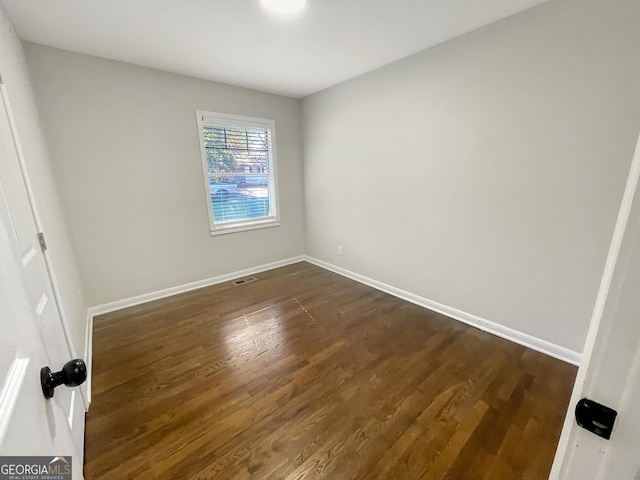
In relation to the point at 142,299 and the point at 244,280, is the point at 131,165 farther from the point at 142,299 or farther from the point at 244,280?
the point at 244,280

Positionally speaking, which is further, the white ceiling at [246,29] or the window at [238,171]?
the window at [238,171]

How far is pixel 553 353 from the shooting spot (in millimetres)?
1995

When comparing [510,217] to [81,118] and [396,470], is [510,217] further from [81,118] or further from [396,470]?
[81,118]

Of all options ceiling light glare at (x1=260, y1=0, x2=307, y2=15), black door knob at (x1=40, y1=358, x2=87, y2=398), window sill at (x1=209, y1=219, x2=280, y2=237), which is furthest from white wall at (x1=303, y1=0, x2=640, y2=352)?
black door knob at (x1=40, y1=358, x2=87, y2=398)

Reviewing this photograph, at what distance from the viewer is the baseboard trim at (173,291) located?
2748 millimetres

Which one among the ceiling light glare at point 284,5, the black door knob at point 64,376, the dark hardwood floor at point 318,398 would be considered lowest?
the dark hardwood floor at point 318,398

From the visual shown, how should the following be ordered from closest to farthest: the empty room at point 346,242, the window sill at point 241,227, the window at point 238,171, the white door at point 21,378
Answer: the white door at point 21,378, the empty room at point 346,242, the window at point 238,171, the window sill at point 241,227

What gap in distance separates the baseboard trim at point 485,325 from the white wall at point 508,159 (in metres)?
0.05

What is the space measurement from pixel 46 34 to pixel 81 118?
0.61 metres

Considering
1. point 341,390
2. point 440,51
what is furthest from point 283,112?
point 341,390

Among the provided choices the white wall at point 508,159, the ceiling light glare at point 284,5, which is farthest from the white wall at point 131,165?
the white wall at point 508,159

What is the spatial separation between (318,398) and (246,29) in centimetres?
269

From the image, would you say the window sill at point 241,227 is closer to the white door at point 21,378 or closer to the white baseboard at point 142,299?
the white baseboard at point 142,299

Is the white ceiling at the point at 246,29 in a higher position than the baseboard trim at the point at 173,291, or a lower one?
higher
